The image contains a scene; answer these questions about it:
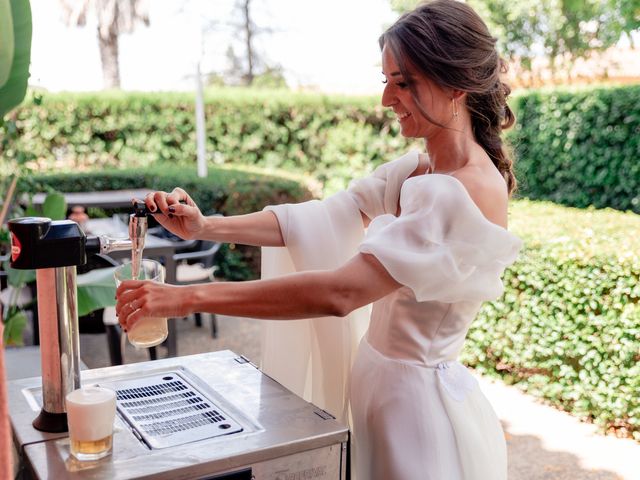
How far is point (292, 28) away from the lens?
26.2 metres

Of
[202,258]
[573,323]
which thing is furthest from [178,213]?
[202,258]

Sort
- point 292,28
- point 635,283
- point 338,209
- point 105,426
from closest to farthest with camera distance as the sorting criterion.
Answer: point 105,426
point 338,209
point 635,283
point 292,28

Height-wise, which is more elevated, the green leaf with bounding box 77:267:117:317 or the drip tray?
the drip tray

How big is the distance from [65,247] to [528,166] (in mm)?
9705

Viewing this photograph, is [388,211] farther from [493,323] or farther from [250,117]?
[250,117]

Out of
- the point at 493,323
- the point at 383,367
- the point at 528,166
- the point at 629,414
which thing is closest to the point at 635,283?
the point at 629,414

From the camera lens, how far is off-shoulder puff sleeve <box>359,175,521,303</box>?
1.61 meters

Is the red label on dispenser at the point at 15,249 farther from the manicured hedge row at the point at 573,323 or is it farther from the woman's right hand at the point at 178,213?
the manicured hedge row at the point at 573,323

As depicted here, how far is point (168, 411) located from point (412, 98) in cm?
100

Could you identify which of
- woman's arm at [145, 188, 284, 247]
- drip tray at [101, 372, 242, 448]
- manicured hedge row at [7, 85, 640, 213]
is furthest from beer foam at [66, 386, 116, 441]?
manicured hedge row at [7, 85, 640, 213]

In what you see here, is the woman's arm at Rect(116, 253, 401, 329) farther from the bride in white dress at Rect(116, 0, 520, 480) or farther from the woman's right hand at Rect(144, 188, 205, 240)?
the woman's right hand at Rect(144, 188, 205, 240)

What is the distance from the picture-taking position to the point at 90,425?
53.2 inches

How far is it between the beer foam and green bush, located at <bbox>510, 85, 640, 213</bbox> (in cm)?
818

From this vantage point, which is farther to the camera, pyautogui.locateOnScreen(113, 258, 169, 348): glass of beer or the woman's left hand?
pyautogui.locateOnScreen(113, 258, 169, 348): glass of beer
